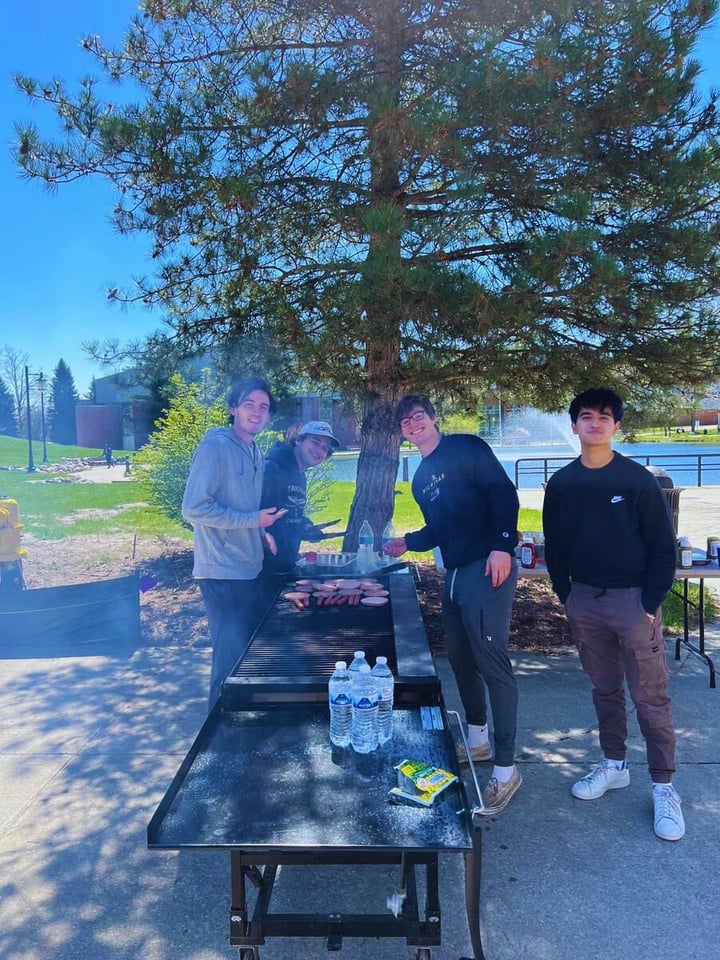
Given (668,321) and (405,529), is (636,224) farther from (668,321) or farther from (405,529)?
(405,529)

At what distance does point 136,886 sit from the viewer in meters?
2.35

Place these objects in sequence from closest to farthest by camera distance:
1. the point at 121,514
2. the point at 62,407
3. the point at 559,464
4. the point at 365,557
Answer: the point at 365,557
the point at 559,464
the point at 121,514
the point at 62,407

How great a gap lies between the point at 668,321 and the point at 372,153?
2.29 m

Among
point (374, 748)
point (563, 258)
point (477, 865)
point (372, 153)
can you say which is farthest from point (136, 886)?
point (372, 153)

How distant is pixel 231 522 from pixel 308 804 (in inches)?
59.9

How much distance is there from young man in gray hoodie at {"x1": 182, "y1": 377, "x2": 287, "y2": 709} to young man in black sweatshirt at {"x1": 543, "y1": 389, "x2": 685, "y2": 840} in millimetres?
1475

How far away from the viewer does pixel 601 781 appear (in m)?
2.90

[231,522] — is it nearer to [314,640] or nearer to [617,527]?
[314,640]

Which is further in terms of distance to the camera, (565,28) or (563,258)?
(565,28)

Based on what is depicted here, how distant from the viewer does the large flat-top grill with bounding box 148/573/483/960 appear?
1695mm

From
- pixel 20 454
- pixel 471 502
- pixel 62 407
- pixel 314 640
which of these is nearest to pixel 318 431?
pixel 471 502

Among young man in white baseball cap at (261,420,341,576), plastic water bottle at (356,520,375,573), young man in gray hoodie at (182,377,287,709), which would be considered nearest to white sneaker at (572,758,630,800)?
young man in gray hoodie at (182,377,287,709)

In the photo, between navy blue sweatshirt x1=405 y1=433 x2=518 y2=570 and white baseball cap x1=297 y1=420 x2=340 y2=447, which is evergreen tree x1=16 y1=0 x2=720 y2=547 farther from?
navy blue sweatshirt x1=405 y1=433 x2=518 y2=570

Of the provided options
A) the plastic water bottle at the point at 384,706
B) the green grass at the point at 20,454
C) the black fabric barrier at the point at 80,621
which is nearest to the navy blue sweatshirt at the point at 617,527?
the plastic water bottle at the point at 384,706
